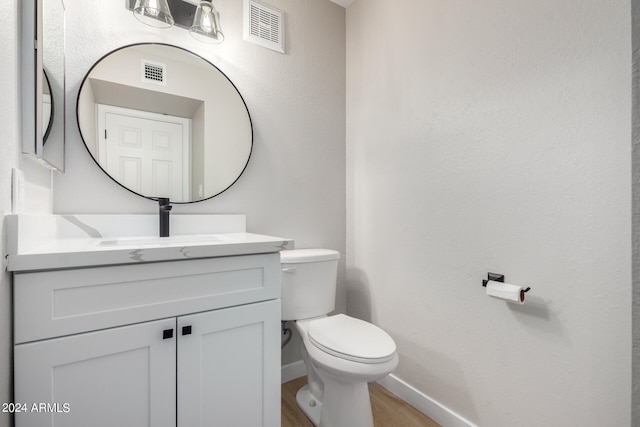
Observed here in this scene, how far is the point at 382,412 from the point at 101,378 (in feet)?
4.31

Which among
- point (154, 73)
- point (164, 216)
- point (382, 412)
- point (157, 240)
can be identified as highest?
point (154, 73)

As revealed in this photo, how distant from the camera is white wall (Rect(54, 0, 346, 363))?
1.32 m

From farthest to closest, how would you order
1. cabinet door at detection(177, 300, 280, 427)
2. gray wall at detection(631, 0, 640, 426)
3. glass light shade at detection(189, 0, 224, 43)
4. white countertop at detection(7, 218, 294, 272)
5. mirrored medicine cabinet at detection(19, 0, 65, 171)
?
1. glass light shade at detection(189, 0, 224, 43)
2. cabinet door at detection(177, 300, 280, 427)
3. mirrored medicine cabinet at detection(19, 0, 65, 171)
4. white countertop at detection(7, 218, 294, 272)
5. gray wall at detection(631, 0, 640, 426)

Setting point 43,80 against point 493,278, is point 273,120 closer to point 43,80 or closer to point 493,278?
point 43,80

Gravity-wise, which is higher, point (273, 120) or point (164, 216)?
point (273, 120)

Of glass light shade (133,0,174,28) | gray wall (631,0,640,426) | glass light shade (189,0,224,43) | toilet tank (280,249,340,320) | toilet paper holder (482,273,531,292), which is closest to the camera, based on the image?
gray wall (631,0,640,426)

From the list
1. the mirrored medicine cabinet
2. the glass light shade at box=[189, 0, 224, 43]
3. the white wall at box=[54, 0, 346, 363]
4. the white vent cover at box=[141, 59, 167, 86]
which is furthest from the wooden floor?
the glass light shade at box=[189, 0, 224, 43]

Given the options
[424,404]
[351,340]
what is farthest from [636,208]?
[424,404]

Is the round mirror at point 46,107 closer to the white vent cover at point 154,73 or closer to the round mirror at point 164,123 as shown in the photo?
the round mirror at point 164,123

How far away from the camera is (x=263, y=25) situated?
5.75ft

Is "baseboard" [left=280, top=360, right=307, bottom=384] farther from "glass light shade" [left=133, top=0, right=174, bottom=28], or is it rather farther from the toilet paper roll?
"glass light shade" [left=133, top=0, right=174, bottom=28]

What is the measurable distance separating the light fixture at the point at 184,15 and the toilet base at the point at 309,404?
1955mm

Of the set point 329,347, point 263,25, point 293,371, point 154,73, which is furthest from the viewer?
point 293,371

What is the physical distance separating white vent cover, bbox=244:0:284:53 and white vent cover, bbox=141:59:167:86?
509mm
